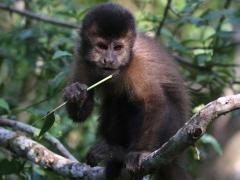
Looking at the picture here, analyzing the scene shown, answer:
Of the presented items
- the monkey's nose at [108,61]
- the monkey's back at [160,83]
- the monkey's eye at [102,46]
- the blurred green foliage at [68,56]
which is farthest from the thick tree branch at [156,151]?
the monkey's eye at [102,46]

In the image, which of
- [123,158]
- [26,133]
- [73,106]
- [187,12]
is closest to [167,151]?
[123,158]

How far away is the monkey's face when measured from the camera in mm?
5099

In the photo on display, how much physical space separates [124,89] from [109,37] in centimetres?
44

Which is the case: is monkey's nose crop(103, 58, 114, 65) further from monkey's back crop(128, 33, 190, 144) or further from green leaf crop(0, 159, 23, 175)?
green leaf crop(0, 159, 23, 175)

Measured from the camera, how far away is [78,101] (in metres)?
5.03

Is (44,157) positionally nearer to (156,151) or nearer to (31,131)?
(31,131)

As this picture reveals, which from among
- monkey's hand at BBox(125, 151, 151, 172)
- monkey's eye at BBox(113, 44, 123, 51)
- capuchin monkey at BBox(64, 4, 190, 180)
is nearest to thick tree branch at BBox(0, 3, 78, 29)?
capuchin monkey at BBox(64, 4, 190, 180)

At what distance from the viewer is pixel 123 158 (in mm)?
4855

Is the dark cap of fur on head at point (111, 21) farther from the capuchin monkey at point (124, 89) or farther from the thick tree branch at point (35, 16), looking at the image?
the thick tree branch at point (35, 16)

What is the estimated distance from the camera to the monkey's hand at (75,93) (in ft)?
16.3

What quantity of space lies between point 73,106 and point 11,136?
1.69 feet

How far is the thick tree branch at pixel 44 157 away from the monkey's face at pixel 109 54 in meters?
0.70

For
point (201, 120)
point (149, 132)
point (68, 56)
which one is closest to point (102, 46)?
point (149, 132)

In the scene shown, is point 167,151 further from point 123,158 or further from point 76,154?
point 76,154
